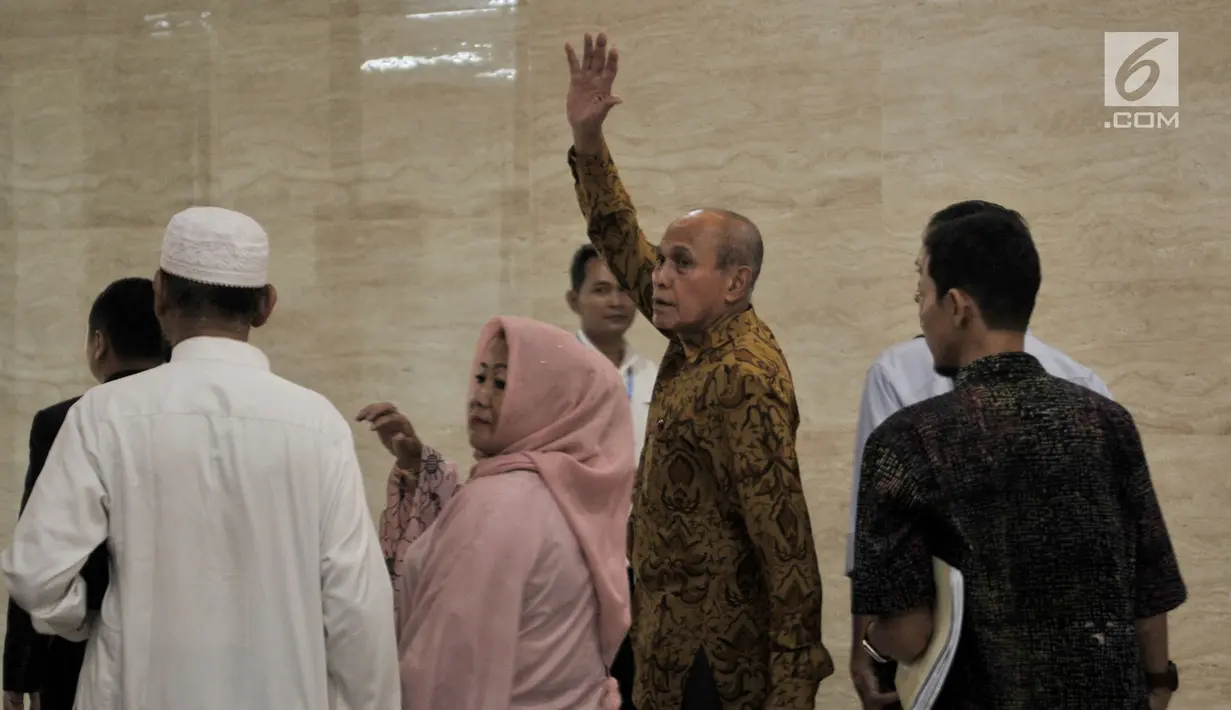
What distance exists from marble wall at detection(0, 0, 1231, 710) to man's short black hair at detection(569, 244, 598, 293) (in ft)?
1.48

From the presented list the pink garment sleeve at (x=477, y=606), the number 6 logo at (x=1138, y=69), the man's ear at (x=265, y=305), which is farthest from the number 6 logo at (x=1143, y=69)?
the man's ear at (x=265, y=305)

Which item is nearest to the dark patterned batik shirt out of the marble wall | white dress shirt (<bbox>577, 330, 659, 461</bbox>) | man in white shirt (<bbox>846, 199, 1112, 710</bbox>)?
man in white shirt (<bbox>846, 199, 1112, 710</bbox>)

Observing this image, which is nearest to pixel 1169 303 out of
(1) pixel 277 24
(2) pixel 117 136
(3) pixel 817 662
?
(3) pixel 817 662

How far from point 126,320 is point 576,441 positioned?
129cm

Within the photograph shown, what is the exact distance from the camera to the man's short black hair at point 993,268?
2.18 meters

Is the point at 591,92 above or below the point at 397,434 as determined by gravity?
above

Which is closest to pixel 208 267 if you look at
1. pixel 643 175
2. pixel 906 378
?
pixel 906 378

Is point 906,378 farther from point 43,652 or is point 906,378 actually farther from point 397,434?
point 43,652

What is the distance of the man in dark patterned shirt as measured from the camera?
2.07 m

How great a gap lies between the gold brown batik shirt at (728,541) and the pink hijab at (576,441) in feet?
0.75

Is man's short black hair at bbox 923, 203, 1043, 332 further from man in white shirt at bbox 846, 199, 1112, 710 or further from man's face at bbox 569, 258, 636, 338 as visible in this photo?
man's face at bbox 569, 258, 636, 338

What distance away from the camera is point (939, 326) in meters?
2.22

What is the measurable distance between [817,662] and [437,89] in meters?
3.07

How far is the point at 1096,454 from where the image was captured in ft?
6.93
